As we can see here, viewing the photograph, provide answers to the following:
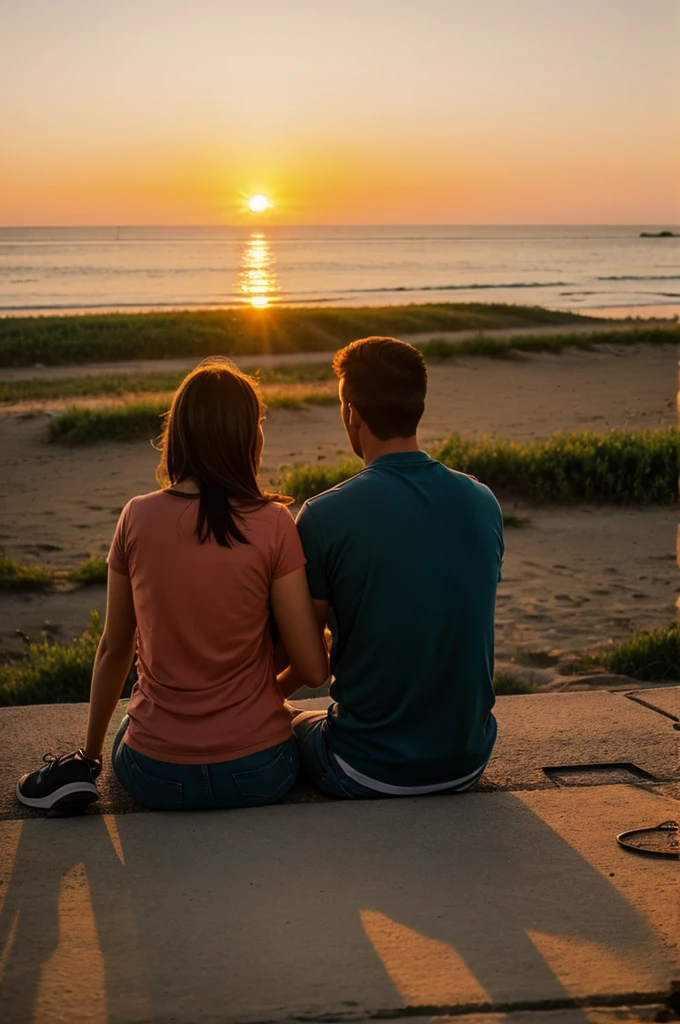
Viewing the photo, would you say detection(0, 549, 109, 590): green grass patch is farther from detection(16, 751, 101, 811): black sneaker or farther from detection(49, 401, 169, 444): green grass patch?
detection(49, 401, 169, 444): green grass patch

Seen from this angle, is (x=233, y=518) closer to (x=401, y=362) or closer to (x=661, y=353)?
(x=401, y=362)

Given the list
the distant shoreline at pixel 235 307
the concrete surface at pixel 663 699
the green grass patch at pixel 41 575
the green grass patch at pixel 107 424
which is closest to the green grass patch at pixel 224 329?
the distant shoreline at pixel 235 307

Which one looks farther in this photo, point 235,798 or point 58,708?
point 58,708

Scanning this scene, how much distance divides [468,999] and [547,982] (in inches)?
7.3

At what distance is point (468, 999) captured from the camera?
2.20 meters

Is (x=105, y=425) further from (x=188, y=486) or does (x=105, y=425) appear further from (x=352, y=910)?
(x=352, y=910)

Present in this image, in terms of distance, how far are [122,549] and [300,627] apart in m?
Answer: 0.56

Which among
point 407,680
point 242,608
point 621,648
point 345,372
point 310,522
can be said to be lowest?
point 621,648

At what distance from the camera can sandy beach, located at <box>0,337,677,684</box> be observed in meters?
6.48

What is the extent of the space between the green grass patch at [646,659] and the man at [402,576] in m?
2.31

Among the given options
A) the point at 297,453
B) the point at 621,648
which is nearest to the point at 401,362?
the point at 621,648

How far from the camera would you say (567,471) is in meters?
9.70

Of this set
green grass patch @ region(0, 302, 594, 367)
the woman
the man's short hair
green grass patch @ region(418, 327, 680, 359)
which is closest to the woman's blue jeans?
the woman

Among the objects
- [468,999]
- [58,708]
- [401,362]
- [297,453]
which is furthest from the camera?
[297,453]
